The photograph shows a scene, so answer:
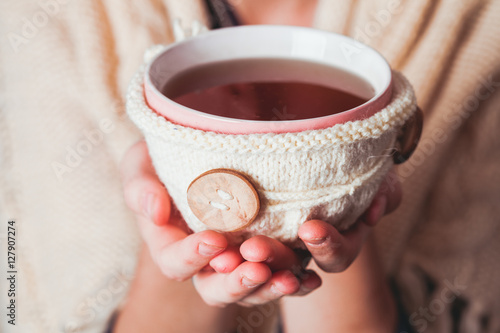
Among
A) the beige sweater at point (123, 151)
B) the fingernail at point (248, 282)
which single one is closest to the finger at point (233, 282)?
the fingernail at point (248, 282)

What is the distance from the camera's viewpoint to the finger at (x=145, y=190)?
0.48 m

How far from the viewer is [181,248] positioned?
0.44 m

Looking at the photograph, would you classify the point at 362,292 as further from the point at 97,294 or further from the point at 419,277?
the point at 97,294

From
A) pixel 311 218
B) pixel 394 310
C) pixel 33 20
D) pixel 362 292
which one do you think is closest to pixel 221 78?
pixel 311 218

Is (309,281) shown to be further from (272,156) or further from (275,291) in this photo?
(272,156)

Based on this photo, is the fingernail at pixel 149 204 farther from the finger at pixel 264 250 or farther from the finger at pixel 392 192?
the finger at pixel 392 192

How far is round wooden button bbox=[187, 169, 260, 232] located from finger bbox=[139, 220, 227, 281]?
0.05 feet

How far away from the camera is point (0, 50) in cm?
103

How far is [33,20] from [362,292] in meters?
0.90

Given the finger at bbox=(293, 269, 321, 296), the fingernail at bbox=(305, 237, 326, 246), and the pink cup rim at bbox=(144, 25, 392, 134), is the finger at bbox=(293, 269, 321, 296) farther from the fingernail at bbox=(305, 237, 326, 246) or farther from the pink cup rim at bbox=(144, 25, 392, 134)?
the pink cup rim at bbox=(144, 25, 392, 134)

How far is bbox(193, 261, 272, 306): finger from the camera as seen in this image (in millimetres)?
403

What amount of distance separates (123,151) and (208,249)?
0.58 meters

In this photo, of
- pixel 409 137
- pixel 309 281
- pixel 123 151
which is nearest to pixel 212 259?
pixel 309 281

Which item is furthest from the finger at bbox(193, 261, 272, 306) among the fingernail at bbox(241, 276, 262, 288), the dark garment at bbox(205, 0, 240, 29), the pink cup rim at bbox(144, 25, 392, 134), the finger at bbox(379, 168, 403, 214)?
the dark garment at bbox(205, 0, 240, 29)
